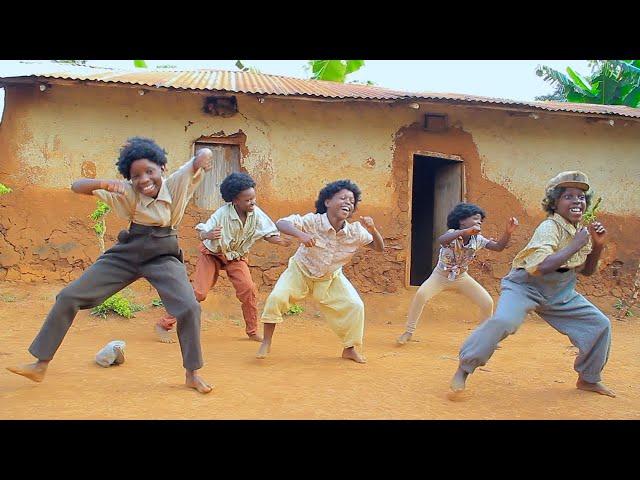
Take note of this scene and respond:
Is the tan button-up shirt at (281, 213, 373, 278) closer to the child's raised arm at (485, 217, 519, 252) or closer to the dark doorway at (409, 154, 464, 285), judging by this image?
the child's raised arm at (485, 217, 519, 252)

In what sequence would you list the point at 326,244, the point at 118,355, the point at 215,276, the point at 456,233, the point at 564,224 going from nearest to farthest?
the point at 564,224
the point at 118,355
the point at 326,244
the point at 456,233
the point at 215,276

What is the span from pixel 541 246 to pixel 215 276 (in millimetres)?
3366

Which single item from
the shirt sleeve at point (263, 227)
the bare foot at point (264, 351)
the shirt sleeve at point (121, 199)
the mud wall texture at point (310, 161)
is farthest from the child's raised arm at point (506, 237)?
the mud wall texture at point (310, 161)

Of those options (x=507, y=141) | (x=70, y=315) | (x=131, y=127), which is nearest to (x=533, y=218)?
(x=507, y=141)

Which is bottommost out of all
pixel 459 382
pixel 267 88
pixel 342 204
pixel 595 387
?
pixel 595 387

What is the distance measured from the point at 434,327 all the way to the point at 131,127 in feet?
16.4

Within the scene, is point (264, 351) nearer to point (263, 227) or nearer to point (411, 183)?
point (263, 227)

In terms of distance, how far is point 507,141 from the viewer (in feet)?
28.2

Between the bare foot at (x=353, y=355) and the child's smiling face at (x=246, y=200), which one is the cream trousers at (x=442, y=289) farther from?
the child's smiling face at (x=246, y=200)

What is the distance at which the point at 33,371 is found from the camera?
11.6 ft

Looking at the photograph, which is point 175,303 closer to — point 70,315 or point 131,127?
point 70,315

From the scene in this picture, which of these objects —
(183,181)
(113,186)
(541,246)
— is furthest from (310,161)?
(541,246)

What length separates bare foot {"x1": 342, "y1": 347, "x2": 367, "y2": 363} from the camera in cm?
479

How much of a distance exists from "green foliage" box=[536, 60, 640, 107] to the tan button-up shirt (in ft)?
35.9
